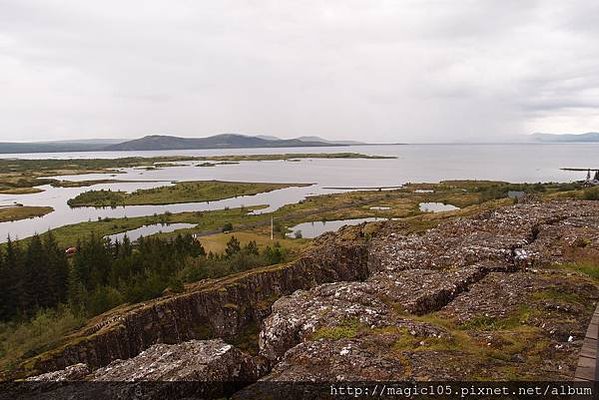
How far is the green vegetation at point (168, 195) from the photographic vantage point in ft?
412

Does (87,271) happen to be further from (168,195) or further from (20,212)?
(168,195)

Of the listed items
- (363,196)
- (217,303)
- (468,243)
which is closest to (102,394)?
(217,303)

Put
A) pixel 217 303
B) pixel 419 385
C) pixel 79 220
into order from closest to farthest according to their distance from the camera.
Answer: pixel 419 385 → pixel 217 303 → pixel 79 220

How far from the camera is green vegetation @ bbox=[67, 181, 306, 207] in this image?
125500mm

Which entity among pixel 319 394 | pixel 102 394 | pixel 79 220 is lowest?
pixel 79 220

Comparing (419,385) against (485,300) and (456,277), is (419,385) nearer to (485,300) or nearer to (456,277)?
(485,300)

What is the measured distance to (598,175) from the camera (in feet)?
376

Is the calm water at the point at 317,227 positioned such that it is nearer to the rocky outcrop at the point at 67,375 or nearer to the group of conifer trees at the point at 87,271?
the group of conifer trees at the point at 87,271

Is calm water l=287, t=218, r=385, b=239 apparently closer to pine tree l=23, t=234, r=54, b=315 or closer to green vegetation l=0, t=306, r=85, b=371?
pine tree l=23, t=234, r=54, b=315

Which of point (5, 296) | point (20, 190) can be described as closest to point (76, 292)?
point (5, 296)

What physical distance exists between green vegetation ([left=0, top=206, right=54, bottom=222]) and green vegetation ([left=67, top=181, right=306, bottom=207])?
1004 centimetres

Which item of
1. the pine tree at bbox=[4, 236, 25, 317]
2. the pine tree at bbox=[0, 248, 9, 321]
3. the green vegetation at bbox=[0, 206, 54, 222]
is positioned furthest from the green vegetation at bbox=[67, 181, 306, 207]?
the pine tree at bbox=[0, 248, 9, 321]

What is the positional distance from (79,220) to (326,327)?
10017 cm

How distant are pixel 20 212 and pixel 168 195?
41301mm
